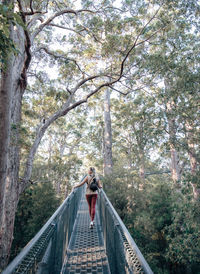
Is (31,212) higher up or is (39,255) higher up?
(39,255)

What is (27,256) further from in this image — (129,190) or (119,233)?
(129,190)

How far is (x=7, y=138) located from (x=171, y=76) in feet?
27.4

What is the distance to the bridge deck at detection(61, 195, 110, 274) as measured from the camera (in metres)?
3.40

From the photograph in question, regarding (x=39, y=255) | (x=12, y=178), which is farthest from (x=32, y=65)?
(x=39, y=255)

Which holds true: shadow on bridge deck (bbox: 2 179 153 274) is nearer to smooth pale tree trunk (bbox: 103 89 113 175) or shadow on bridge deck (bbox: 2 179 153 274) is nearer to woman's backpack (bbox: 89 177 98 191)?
Answer: woman's backpack (bbox: 89 177 98 191)

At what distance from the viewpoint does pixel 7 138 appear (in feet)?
10.5

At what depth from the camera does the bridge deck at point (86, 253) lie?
3396 mm

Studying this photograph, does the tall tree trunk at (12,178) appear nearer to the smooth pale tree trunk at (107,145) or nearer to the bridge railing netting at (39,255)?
the bridge railing netting at (39,255)

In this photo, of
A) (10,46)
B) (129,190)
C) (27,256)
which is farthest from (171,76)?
(27,256)

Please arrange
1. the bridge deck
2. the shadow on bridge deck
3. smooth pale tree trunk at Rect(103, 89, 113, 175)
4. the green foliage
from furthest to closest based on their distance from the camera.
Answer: smooth pale tree trunk at Rect(103, 89, 113, 175), the green foliage, the bridge deck, the shadow on bridge deck

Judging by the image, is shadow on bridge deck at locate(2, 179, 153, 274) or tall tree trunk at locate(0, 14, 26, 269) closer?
shadow on bridge deck at locate(2, 179, 153, 274)

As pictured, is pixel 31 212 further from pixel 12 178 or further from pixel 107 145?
pixel 107 145

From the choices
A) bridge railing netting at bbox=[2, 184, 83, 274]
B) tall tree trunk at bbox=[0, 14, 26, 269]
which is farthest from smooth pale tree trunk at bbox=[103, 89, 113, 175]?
bridge railing netting at bbox=[2, 184, 83, 274]

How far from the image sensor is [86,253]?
157 inches
